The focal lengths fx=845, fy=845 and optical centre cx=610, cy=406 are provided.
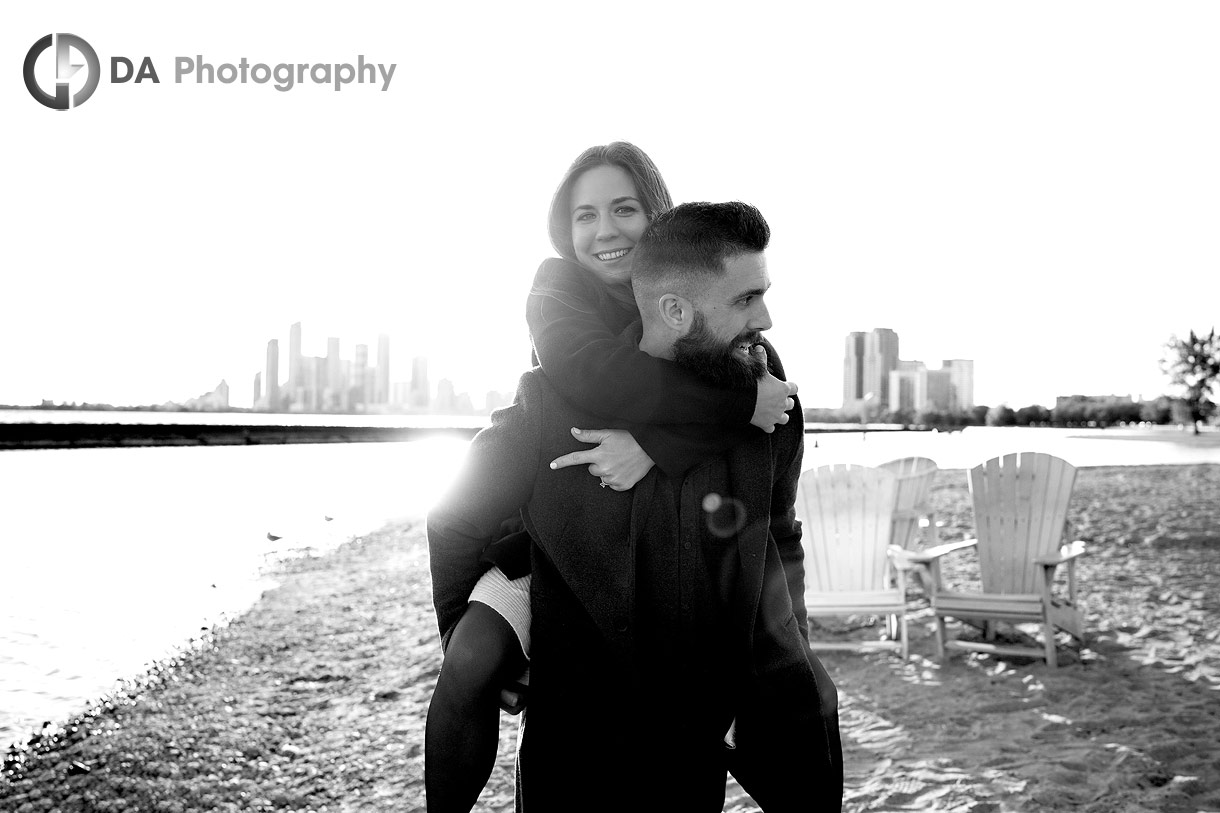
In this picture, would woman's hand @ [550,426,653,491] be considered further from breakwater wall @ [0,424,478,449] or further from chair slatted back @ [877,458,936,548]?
breakwater wall @ [0,424,478,449]

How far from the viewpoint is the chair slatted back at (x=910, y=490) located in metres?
7.57

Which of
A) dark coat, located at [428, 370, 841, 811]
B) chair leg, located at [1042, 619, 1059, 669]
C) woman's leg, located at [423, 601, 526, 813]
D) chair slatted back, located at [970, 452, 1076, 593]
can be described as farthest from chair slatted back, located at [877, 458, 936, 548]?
woman's leg, located at [423, 601, 526, 813]

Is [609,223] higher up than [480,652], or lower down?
higher up

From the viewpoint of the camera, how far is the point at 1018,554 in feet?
19.2

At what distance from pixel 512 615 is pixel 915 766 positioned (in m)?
2.93

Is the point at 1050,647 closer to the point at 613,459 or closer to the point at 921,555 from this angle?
the point at 921,555

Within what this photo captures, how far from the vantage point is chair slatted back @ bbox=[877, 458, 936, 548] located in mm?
7574

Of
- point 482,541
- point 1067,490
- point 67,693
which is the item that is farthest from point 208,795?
point 1067,490

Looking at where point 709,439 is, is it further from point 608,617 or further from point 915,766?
point 915,766

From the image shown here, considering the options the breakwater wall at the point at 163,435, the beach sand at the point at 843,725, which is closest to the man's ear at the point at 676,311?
the beach sand at the point at 843,725

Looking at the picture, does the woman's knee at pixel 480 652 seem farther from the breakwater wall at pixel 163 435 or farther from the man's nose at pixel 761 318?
the breakwater wall at pixel 163 435

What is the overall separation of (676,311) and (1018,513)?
16.6ft

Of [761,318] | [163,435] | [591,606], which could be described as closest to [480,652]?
[591,606]

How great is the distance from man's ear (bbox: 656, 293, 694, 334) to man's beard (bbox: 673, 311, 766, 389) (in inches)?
0.7
